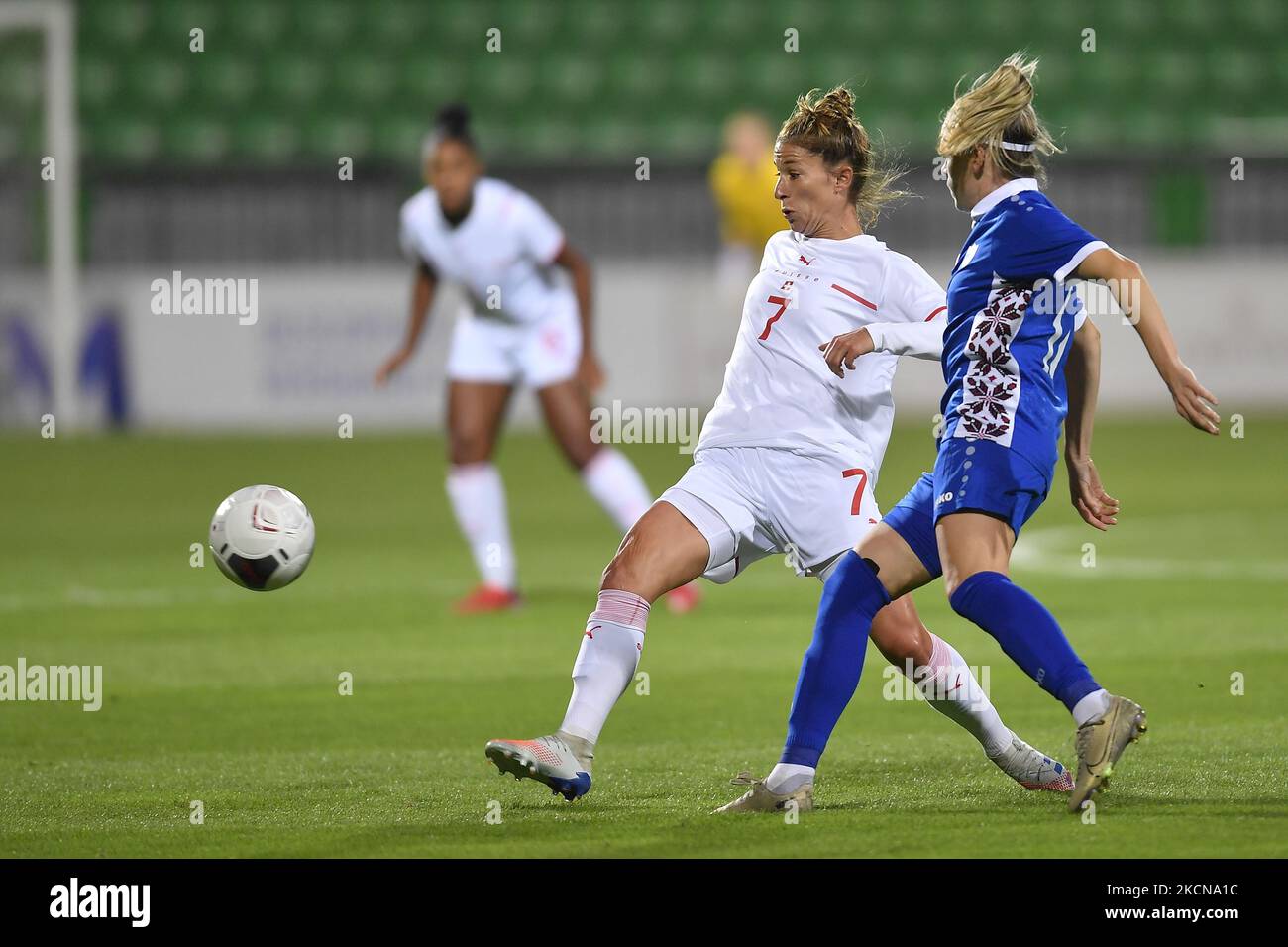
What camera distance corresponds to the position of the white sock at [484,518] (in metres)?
10.0

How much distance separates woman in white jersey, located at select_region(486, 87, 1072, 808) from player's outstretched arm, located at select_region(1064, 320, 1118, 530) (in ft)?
1.32

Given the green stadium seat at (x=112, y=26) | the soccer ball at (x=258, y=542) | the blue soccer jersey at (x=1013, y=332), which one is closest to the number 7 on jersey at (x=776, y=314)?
the blue soccer jersey at (x=1013, y=332)

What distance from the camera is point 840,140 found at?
220 inches

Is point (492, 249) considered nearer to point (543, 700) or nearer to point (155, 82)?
point (543, 700)

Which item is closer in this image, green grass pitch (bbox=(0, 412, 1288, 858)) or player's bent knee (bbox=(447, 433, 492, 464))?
green grass pitch (bbox=(0, 412, 1288, 858))

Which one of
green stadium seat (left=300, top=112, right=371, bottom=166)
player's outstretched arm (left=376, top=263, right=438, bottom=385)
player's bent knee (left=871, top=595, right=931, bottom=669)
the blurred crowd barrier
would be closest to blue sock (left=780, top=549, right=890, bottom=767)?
player's bent knee (left=871, top=595, right=931, bottom=669)

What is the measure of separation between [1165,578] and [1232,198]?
11.9 meters

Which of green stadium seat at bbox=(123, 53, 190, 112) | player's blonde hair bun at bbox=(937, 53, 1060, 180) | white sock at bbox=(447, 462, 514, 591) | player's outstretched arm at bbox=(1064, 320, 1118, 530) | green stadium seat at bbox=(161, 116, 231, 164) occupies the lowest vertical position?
white sock at bbox=(447, 462, 514, 591)

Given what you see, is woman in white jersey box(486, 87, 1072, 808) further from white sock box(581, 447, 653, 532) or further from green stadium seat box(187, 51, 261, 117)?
green stadium seat box(187, 51, 261, 117)

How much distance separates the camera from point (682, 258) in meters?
21.6

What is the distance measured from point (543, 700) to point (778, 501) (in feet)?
7.21

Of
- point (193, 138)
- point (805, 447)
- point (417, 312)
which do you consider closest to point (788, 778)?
point (805, 447)

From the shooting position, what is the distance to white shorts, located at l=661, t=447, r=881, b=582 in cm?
553

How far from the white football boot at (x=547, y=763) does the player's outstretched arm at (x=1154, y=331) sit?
68.3 inches
